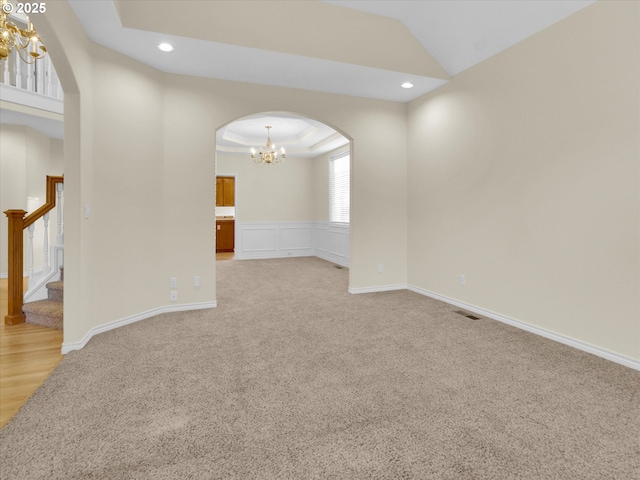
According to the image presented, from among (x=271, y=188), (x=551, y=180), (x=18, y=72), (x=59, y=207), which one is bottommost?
(x=59, y=207)

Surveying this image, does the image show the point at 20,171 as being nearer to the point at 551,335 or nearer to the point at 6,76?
the point at 6,76

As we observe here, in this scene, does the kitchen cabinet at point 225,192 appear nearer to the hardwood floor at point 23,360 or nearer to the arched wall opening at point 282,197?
the arched wall opening at point 282,197

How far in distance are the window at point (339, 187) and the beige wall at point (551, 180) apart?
3.27 metres

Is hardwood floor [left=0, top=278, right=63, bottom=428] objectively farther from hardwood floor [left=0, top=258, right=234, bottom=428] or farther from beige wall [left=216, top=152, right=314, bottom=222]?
beige wall [left=216, top=152, right=314, bottom=222]

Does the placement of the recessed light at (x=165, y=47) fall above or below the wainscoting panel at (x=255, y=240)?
above

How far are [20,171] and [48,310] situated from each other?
4110 mm

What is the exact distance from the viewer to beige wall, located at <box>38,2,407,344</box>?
299 cm

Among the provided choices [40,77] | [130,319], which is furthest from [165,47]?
[40,77]

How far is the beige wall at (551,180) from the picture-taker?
2.75 m

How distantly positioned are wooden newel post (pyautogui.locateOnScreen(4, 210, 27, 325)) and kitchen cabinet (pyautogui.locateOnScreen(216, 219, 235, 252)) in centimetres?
680

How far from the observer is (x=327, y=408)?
209 centimetres

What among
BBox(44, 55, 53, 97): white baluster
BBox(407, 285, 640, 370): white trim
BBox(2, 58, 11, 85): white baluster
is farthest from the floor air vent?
BBox(2, 58, 11, 85): white baluster

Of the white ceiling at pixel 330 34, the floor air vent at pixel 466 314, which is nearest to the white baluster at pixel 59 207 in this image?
the white ceiling at pixel 330 34

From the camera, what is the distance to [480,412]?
6.71 ft
